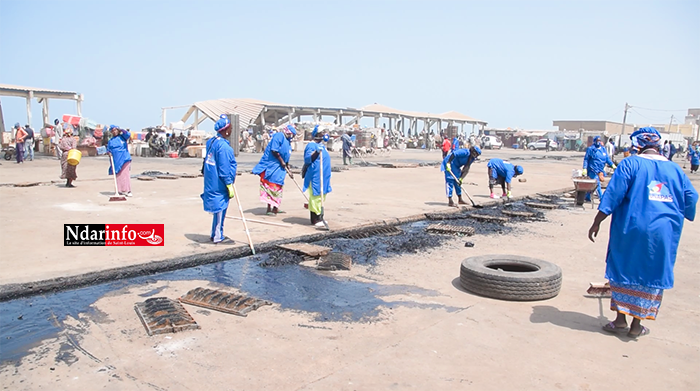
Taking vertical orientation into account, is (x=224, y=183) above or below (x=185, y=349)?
above

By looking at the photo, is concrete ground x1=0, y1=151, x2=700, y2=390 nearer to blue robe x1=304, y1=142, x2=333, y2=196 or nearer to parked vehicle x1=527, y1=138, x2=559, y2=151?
blue robe x1=304, y1=142, x2=333, y2=196

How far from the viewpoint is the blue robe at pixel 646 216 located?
4055 mm

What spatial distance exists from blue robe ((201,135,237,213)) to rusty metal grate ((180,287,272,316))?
1.97 m

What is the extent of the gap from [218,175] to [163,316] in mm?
2872

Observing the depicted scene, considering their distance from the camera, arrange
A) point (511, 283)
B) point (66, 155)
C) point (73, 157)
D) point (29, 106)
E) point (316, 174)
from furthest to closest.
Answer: point (29, 106), point (66, 155), point (73, 157), point (316, 174), point (511, 283)

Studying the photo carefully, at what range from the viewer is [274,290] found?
530 cm

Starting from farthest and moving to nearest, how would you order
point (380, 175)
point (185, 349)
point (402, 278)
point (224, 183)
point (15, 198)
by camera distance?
1. point (380, 175)
2. point (15, 198)
3. point (224, 183)
4. point (402, 278)
5. point (185, 349)

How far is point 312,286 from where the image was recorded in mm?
5457

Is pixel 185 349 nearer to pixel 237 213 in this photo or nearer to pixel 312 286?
pixel 312 286

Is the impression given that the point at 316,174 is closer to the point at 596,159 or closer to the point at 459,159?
the point at 459,159

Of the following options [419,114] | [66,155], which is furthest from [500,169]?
[419,114]

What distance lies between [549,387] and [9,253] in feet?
19.6

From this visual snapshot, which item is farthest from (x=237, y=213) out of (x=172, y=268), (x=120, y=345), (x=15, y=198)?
(x=120, y=345)

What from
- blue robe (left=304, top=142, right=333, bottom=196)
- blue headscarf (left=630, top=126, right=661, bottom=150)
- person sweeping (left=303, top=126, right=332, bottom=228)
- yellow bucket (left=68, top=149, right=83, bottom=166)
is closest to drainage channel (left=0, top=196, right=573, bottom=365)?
person sweeping (left=303, top=126, right=332, bottom=228)
